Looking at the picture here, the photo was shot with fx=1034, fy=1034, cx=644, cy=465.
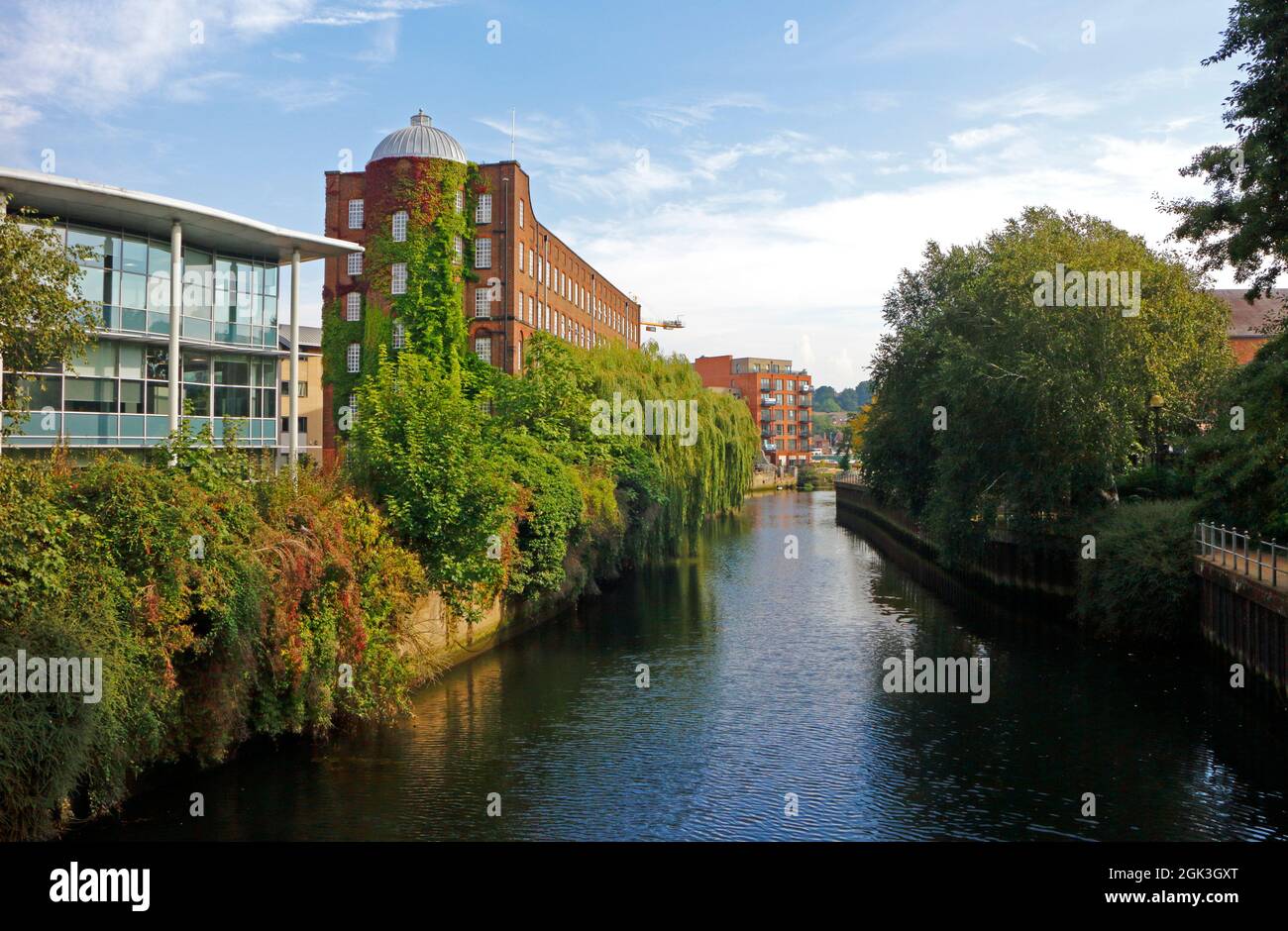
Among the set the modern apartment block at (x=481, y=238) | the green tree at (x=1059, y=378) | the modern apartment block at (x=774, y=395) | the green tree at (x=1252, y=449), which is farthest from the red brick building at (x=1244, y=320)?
the modern apartment block at (x=774, y=395)

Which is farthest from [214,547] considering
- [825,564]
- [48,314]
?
[825,564]

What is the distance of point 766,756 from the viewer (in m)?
20.2

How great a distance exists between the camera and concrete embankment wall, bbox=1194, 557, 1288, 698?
23062 millimetres

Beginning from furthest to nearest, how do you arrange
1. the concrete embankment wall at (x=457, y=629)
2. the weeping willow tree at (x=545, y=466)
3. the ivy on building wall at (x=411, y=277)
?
1. the ivy on building wall at (x=411, y=277)
2. the weeping willow tree at (x=545, y=466)
3. the concrete embankment wall at (x=457, y=629)

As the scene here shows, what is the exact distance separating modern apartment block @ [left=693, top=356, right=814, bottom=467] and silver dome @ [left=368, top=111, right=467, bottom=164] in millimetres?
107728

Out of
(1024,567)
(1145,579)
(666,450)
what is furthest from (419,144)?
(1145,579)

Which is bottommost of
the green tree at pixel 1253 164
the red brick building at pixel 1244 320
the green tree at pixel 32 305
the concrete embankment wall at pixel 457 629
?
the concrete embankment wall at pixel 457 629

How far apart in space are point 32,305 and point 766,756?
15.1 metres

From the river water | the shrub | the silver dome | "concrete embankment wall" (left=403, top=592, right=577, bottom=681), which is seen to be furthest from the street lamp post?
the silver dome

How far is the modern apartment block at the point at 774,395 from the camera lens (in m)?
162

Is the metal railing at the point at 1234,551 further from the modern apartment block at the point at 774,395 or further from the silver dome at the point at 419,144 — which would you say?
the modern apartment block at the point at 774,395

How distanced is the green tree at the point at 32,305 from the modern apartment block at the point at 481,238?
3129 cm

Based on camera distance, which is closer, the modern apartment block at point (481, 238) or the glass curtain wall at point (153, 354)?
the glass curtain wall at point (153, 354)

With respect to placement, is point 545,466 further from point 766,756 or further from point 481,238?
point 481,238
